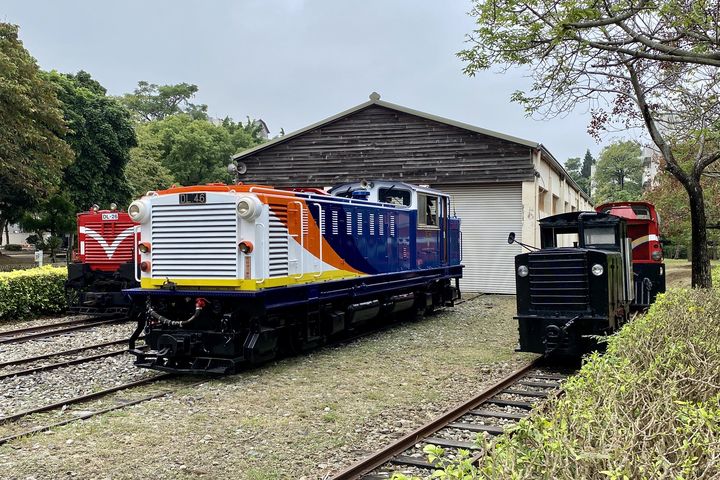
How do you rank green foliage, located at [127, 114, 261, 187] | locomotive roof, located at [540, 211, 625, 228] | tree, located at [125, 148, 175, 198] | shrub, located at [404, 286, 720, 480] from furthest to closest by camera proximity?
1. green foliage, located at [127, 114, 261, 187]
2. tree, located at [125, 148, 175, 198]
3. locomotive roof, located at [540, 211, 625, 228]
4. shrub, located at [404, 286, 720, 480]

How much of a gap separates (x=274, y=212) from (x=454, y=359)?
3.71 metres

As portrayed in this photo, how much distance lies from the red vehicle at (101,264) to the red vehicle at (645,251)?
11.3 m

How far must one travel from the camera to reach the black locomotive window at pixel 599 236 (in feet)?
31.9

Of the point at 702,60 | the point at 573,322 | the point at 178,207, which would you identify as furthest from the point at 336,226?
the point at 702,60

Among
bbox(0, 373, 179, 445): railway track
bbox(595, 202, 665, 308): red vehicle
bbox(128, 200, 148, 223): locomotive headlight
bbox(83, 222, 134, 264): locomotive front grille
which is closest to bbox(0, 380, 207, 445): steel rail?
bbox(0, 373, 179, 445): railway track

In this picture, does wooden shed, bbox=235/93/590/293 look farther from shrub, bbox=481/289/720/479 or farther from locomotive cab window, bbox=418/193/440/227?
shrub, bbox=481/289/720/479

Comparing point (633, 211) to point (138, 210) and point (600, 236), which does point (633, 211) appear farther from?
point (138, 210)

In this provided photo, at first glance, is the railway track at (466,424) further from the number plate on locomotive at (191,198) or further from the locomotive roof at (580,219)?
the number plate on locomotive at (191,198)

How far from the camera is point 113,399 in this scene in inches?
292

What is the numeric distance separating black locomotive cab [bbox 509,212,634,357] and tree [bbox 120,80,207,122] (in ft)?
221

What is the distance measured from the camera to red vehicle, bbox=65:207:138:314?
1416cm

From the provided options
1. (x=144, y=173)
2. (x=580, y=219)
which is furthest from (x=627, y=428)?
(x=144, y=173)

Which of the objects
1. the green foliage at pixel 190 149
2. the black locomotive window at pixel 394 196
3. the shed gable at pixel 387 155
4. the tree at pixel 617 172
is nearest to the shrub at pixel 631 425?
the black locomotive window at pixel 394 196

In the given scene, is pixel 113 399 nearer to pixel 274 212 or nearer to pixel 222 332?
pixel 222 332
